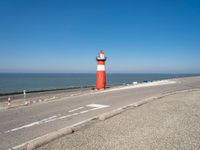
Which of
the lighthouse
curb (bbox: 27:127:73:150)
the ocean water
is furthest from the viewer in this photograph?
the ocean water

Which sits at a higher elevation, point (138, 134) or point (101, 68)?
point (101, 68)

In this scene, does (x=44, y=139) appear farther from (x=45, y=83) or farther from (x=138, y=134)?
(x=45, y=83)

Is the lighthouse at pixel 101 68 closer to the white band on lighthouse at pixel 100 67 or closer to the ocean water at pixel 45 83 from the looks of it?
the white band on lighthouse at pixel 100 67

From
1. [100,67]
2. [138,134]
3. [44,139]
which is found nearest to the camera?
[44,139]

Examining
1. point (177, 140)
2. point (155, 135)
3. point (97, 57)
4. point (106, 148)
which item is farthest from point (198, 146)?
point (97, 57)

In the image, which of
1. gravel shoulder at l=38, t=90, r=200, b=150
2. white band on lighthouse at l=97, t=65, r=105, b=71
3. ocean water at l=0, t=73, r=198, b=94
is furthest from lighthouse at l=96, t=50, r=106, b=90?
ocean water at l=0, t=73, r=198, b=94

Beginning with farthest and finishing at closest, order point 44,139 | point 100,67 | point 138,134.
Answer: point 100,67, point 138,134, point 44,139

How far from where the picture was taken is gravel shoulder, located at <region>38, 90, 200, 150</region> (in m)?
3.80

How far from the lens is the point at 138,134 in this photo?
441 centimetres

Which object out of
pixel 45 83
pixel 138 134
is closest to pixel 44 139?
pixel 138 134

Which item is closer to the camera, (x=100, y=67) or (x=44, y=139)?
(x=44, y=139)

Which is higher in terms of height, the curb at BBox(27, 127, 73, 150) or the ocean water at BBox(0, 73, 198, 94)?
the curb at BBox(27, 127, 73, 150)

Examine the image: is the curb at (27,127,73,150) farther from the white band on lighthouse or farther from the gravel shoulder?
the white band on lighthouse

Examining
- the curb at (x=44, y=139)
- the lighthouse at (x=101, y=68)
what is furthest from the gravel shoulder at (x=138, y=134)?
the lighthouse at (x=101, y=68)
